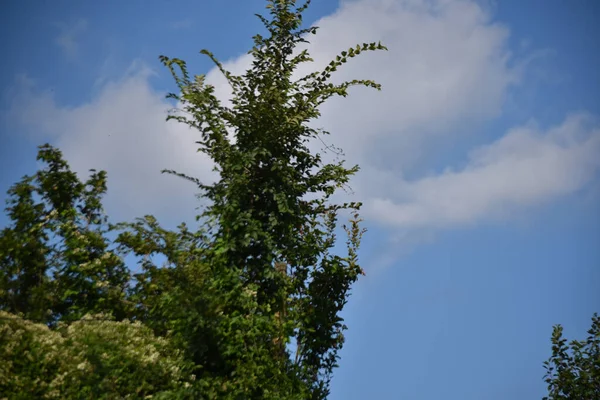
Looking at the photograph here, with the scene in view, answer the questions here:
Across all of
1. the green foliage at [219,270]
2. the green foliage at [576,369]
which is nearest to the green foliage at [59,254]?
the green foliage at [219,270]

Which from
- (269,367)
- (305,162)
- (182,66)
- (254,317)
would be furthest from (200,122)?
(269,367)

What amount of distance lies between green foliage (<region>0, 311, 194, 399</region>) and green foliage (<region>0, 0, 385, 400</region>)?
0.08ft

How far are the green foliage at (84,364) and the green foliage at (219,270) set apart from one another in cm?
2

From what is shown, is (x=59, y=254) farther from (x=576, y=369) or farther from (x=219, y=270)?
(x=576, y=369)

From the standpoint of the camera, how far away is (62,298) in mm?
9414

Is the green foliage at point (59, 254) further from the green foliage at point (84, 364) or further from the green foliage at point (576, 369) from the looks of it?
the green foliage at point (576, 369)

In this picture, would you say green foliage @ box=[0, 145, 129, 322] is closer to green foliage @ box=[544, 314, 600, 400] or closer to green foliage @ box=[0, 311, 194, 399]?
green foliage @ box=[0, 311, 194, 399]

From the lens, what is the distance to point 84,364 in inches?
281

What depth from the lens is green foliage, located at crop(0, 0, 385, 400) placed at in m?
8.27

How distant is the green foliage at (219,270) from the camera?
8.27 m

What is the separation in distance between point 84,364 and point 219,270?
2995 millimetres

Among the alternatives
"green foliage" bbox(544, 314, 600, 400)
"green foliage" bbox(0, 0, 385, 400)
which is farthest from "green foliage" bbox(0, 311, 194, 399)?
"green foliage" bbox(544, 314, 600, 400)

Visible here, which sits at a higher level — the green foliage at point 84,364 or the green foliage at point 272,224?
the green foliage at point 272,224

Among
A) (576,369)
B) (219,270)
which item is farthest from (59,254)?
(576,369)
